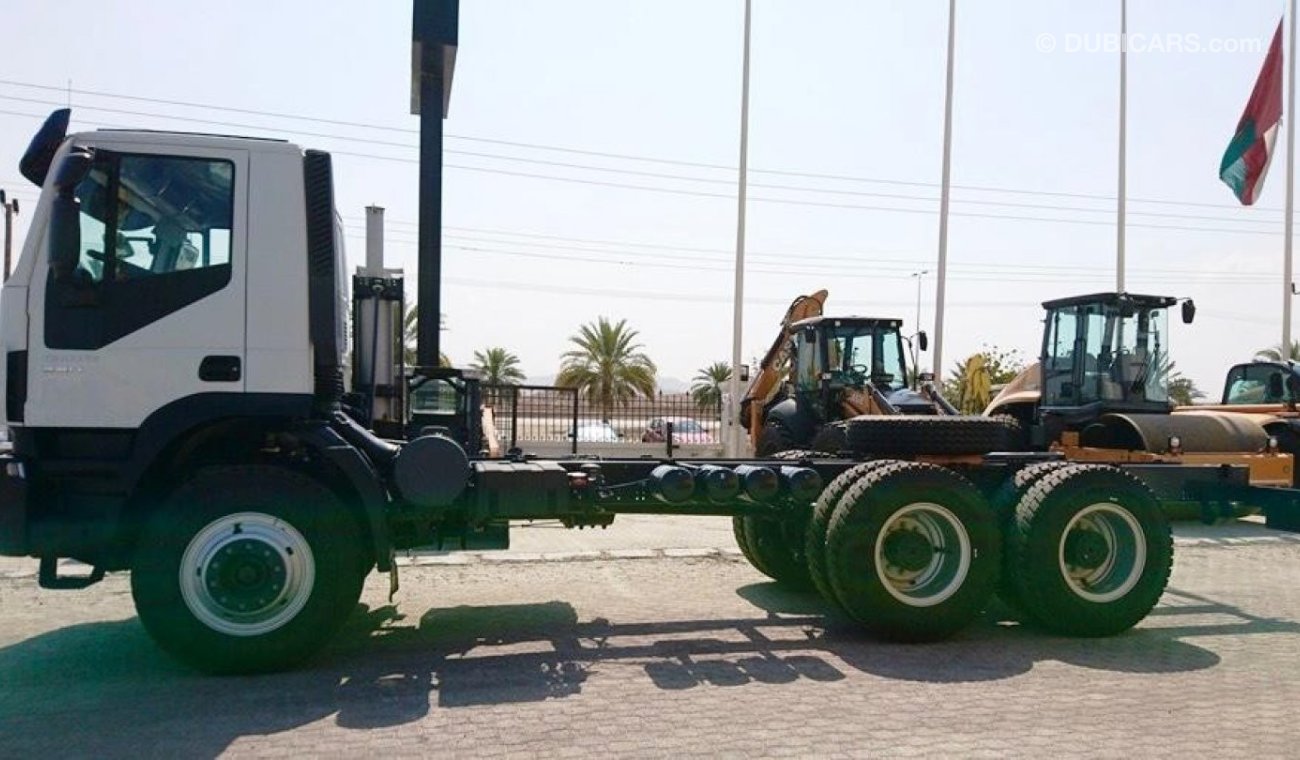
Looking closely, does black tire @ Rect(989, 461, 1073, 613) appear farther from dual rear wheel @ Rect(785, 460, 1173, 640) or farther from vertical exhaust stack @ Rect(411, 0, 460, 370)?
vertical exhaust stack @ Rect(411, 0, 460, 370)

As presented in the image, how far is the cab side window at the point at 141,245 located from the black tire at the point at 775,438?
10756mm

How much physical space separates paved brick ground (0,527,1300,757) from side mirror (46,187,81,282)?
2552 mm

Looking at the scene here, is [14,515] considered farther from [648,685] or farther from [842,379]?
[842,379]

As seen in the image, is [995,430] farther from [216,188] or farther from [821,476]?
[216,188]

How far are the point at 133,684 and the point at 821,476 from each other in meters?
5.03

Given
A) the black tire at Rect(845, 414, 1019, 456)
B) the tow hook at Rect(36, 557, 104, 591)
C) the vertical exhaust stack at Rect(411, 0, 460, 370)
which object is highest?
the vertical exhaust stack at Rect(411, 0, 460, 370)

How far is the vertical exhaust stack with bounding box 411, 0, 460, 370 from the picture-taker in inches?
474

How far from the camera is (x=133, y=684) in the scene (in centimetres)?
598

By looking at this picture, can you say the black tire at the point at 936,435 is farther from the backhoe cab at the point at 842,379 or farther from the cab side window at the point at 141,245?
the backhoe cab at the point at 842,379

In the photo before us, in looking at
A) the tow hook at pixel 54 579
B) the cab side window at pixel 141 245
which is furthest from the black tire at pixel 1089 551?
the tow hook at pixel 54 579

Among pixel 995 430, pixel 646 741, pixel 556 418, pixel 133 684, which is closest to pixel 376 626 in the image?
pixel 133 684

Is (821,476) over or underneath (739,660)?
over

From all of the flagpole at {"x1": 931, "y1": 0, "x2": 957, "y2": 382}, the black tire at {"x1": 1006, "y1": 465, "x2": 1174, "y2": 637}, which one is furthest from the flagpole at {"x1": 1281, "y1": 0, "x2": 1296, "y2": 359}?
the black tire at {"x1": 1006, "y1": 465, "x2": 1174, "y2": 637}

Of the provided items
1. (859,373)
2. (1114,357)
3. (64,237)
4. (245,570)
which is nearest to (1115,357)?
(1114,357)
